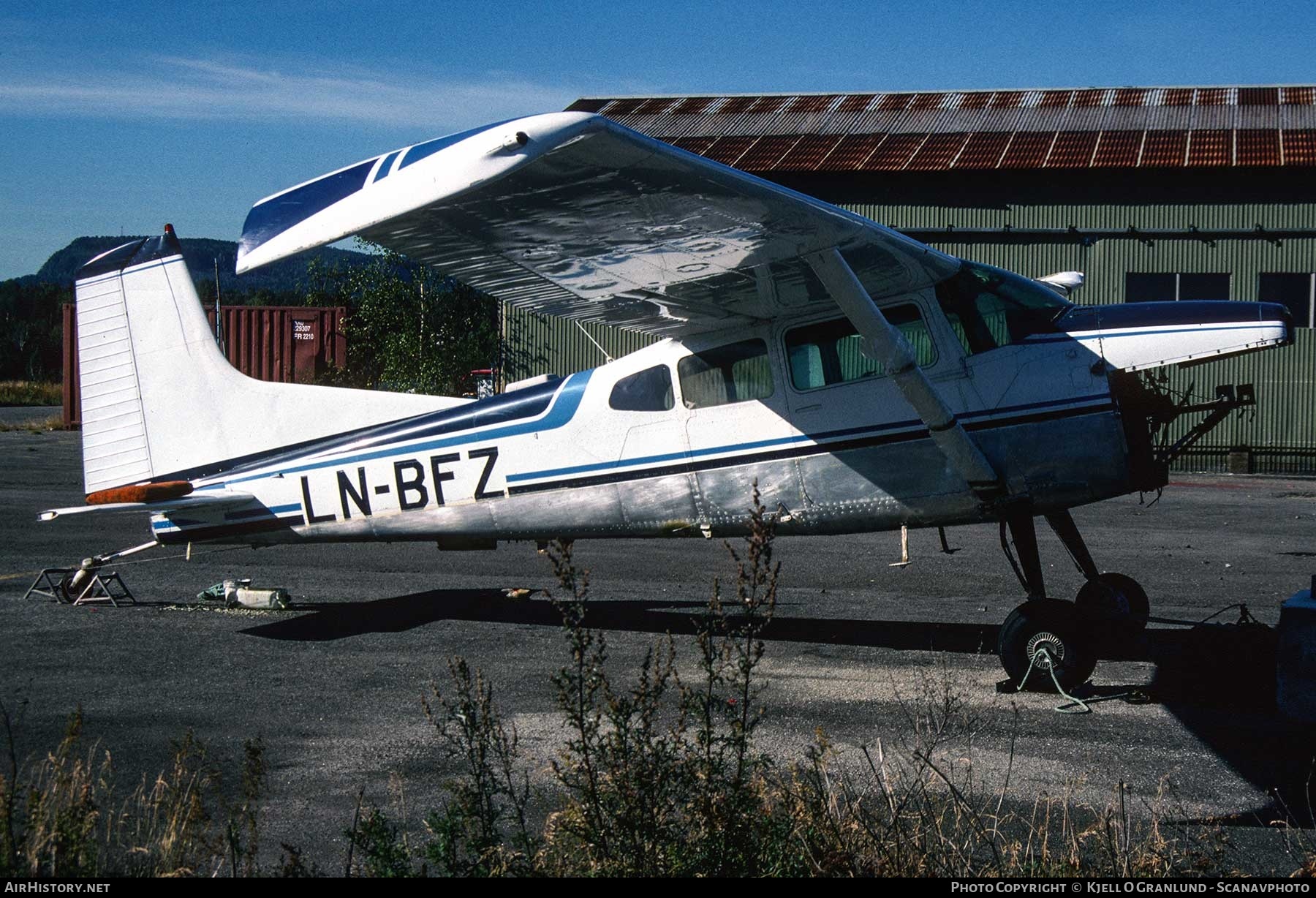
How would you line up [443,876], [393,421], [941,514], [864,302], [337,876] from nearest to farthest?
Answer: 1. [443,876]
2. [337,876]
3. [864,302]
4. [941,514]
5. [393,421]

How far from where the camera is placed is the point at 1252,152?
73.3 feet

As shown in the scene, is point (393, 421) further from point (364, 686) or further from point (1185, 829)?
point (1185, 829)

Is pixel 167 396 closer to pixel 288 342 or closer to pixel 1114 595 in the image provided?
pixel 1114 595

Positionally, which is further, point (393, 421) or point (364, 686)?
point (393, 421)

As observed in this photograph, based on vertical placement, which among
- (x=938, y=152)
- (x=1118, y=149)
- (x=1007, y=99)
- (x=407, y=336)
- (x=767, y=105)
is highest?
(x=767, y=105)

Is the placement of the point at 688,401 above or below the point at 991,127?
below

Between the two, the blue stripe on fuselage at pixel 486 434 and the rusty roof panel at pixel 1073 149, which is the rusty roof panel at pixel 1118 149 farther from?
the blue stripe on fuselage at pixel 486 434

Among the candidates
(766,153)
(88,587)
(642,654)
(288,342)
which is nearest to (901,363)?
(642,654)

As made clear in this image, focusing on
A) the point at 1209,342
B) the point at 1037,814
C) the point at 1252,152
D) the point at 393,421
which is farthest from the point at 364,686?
the point at 1252,152

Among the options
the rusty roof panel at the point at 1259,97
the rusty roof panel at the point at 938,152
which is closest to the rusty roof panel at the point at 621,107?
the rusty roof panel at the point at 938,152

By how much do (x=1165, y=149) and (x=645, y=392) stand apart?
18720 millimetres

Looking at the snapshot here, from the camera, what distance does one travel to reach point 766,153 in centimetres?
2558

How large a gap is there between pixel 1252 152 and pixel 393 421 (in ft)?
65.0

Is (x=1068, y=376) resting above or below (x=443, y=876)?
above
